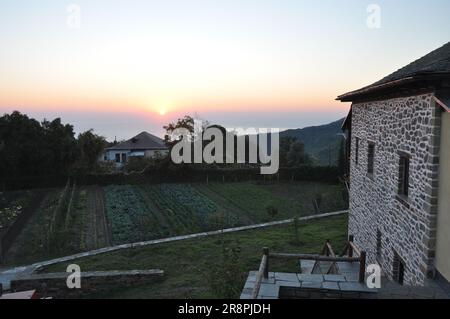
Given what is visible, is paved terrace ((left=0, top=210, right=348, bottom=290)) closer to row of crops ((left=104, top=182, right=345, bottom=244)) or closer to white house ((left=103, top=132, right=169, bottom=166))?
row of crops ((left=104, top=182, right=345, bottom=244))

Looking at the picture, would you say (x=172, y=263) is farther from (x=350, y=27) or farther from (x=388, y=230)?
(x=350, y=27)

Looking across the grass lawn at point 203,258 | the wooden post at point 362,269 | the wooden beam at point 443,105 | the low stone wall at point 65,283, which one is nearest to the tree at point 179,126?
the grass lawn at point 203,258

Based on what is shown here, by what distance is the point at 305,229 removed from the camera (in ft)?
57.2

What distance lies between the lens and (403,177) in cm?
759

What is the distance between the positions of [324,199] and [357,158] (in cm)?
1387

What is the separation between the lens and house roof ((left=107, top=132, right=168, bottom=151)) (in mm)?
53844

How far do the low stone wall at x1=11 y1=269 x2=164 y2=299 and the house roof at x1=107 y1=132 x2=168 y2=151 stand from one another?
42387 millimetres

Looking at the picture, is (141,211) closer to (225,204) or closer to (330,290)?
(225,204)

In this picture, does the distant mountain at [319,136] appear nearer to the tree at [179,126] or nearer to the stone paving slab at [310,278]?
the tree at [179,126]

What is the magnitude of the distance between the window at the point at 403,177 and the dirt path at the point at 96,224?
1271 cm

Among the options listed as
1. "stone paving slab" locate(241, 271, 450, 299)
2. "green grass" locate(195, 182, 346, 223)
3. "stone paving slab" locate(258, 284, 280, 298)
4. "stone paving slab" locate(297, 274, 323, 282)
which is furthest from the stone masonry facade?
"green grass" locate(195, 182, 346, 223)
